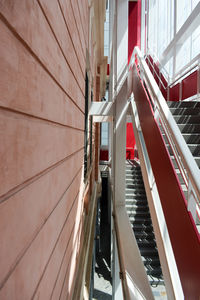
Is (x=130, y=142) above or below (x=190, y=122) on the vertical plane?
→ below

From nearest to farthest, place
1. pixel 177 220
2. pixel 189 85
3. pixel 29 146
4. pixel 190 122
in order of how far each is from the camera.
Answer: pixel 29 146 < pixel 177 220 < pixel 190 122 < pixel 189 85

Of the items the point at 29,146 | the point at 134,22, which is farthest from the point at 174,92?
the point at 29,146

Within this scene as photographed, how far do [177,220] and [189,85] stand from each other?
4.74 m

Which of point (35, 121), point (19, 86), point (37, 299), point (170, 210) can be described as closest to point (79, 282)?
point (170, 210)

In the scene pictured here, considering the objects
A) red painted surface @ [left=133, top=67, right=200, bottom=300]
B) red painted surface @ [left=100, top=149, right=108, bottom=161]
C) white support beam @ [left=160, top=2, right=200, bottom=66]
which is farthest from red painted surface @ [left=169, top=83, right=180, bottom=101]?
red painted surface @ [left=100, top=149, right=108, bottom=161]

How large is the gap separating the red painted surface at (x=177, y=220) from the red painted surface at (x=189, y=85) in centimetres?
333

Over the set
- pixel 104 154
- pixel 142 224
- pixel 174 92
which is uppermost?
pixel 174 92

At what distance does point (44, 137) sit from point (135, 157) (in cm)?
1234

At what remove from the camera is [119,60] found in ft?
15.9

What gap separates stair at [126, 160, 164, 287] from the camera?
5.75 metres

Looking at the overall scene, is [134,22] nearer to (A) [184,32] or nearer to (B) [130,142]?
(A) [184,32]

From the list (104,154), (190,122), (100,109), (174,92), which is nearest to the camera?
(190,122)

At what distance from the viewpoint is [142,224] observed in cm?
705

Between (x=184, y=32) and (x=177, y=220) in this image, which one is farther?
(x=184, y=32)
